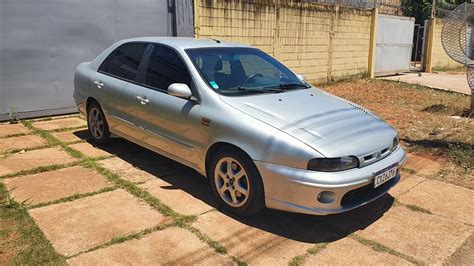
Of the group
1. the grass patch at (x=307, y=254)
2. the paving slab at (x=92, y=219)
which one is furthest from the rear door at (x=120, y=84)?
the grass patch at (x=307, y=254)

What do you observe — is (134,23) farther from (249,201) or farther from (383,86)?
(383,86)

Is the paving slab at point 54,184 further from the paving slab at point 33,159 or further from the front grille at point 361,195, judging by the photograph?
the front grille at point 361,195

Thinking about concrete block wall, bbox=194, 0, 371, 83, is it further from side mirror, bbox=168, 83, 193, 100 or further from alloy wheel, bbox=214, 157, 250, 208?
alloy wheel, bbox=214, 157, 250, 208

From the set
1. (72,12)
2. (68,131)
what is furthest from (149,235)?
(72,12)

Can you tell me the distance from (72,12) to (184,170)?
417 cm

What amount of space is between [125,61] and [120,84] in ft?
A: 1.10

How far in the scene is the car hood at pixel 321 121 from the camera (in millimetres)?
3453

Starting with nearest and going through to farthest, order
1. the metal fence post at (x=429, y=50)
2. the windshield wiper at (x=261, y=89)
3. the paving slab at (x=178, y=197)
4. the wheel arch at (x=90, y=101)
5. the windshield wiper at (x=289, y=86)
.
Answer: the paving slab at (x=178, y=197)
the windshield wiper at (x=261, y=89)
the windshield wiper at (x=289, y=86)
the wheel arch at (x=90, y=101)
the metal fence post at (x=429, y=50)

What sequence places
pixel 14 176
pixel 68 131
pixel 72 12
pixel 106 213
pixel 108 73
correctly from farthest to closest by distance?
pixel 72 12, pixel 68 131, pixel 108 73, pixel 14 176, pixel 106 213

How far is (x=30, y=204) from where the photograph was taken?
13.2ft

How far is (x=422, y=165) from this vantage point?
5457 mm

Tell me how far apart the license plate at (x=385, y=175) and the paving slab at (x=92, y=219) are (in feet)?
6.00

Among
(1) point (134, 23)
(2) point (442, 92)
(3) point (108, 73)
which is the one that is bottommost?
(2) point (442, 92)

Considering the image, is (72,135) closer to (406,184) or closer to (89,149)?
(89,149)
